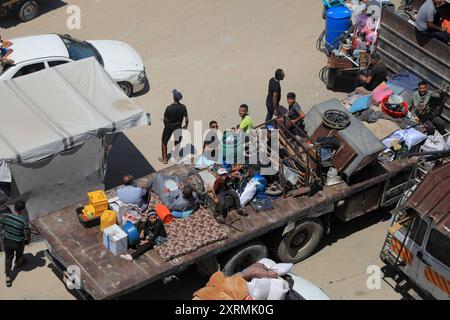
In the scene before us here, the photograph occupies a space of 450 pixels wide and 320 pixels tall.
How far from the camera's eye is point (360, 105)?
1321cm

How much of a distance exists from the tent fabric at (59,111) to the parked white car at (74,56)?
1707mm

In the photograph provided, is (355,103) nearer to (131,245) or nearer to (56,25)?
(131,245)

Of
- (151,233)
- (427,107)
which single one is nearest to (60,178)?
(151,233)

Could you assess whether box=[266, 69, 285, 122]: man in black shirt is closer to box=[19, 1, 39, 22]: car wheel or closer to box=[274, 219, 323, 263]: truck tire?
box=[274, 219, 323, 263]: truck tire

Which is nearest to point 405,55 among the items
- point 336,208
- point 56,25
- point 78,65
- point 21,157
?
point 336,208

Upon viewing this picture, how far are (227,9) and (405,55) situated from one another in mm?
6124

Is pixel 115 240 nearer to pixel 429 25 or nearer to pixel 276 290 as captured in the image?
pixel 276 290

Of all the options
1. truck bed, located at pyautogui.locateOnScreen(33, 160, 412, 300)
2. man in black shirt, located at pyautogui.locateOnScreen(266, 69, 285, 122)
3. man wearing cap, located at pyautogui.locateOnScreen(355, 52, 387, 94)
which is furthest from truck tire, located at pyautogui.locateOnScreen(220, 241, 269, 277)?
man wearing cap, located at pyautogui.locateOnScreen(355, 52, 387, 94)

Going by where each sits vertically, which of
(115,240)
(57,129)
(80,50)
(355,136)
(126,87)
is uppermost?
(57,129)

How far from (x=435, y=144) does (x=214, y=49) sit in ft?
21.9

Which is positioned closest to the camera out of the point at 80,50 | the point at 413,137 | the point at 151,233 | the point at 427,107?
the point at 151,233

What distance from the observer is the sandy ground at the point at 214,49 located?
15.1 metres

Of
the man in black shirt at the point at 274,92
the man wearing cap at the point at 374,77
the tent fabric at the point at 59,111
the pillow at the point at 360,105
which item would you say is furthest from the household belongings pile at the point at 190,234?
the man wearing cap at the point at 374,77

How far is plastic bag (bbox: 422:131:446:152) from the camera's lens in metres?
12.5
